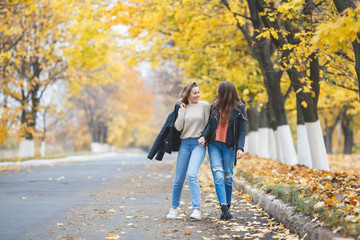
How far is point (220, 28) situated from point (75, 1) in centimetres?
1081

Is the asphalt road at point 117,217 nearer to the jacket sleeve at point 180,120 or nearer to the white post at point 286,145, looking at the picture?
the jacket sleeve at point 180,120

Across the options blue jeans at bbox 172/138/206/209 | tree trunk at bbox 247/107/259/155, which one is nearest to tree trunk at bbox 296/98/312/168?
blue jeans at bbox 172/138/206/209

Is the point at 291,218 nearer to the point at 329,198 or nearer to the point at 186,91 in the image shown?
the point at 329,198

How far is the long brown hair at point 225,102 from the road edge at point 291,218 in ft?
5.05

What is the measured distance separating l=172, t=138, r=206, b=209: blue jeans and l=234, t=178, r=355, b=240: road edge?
1.21 meters

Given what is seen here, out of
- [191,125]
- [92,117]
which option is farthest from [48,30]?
[92,117]

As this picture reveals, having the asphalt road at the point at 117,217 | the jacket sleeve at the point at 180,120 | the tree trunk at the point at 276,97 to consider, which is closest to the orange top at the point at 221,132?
the jacket sleeve at the point at 180,120

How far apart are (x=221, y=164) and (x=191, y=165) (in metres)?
0.48

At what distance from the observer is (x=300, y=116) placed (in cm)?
1504

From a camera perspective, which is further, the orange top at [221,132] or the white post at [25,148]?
the white post at [25,148]

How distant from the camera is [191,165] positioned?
24.4ft

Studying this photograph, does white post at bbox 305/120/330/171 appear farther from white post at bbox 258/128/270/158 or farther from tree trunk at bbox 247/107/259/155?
tree trunk at bbox 247/107/259/155

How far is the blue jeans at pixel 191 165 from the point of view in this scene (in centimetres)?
743

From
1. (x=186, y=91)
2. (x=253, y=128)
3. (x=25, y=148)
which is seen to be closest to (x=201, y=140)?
(x=186, y=91)
